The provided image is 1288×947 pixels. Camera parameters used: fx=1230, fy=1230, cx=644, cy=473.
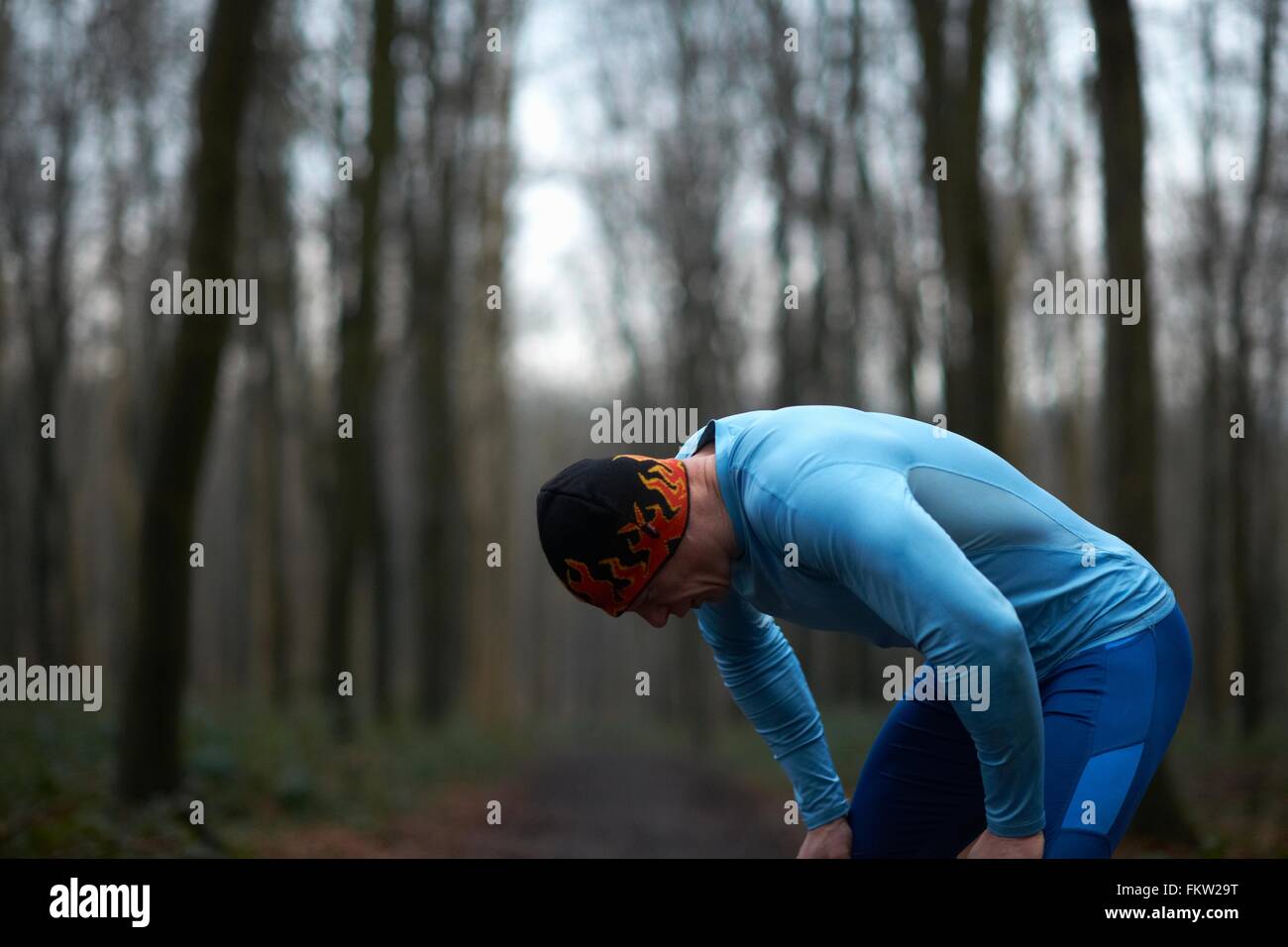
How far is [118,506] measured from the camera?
22.0 m

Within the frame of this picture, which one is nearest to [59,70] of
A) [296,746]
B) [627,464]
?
[296,746]

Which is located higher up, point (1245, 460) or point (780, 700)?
point (1245, 460)

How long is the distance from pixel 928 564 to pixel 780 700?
97 cm

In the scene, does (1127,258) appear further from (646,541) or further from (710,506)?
(646,541)

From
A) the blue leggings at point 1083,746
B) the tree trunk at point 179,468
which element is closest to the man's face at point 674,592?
the blue leggings at point 1083,746

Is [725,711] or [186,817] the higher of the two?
[186,817]

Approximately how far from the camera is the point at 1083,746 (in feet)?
7.94

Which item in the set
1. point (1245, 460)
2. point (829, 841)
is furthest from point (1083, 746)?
point (1245, 460)

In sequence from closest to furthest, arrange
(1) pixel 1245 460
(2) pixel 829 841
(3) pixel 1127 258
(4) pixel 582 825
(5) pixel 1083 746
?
(5) pixel 1083 746 → (2) pixel 829 841 → (3) pixel 1127 258 → (4) pixel 582 825 → (1) pixel 1245 460

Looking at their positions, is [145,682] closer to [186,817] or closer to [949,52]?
[186,817]

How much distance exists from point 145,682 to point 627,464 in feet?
23.6

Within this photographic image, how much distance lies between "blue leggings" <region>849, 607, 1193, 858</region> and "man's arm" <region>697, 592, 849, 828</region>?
9.1 inches

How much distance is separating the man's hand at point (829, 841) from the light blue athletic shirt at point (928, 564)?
0.03 metres

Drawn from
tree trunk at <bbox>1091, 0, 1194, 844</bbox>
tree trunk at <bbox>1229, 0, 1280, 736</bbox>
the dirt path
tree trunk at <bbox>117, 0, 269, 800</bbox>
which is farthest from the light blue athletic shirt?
tree trunk at <bbox>1229, 0, 1280, 736</bbox>
